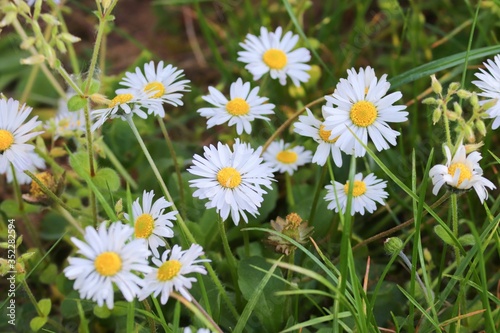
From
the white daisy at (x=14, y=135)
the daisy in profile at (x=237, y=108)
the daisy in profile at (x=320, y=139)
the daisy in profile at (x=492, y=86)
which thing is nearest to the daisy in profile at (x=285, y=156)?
the daisy in profile at (x=237, y=108)

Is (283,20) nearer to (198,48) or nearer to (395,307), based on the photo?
(198,48)

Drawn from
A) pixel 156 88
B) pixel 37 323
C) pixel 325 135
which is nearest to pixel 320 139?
pixel 325 135

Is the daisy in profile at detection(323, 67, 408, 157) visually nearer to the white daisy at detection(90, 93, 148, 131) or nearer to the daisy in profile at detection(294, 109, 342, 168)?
the daisy in profile at detection(294, 109, 342, 168)

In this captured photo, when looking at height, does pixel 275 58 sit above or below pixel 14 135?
above

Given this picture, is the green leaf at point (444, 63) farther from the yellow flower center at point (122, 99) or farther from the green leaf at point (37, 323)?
the green leaf at point (37, 323)

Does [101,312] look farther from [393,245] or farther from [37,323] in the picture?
[393,245]

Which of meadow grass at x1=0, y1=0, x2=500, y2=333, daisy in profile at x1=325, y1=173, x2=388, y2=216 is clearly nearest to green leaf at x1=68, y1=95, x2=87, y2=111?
meadow grass at x1=0, y1=0, x2=500, y2=333

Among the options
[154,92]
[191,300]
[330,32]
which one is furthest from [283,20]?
[191,300]
